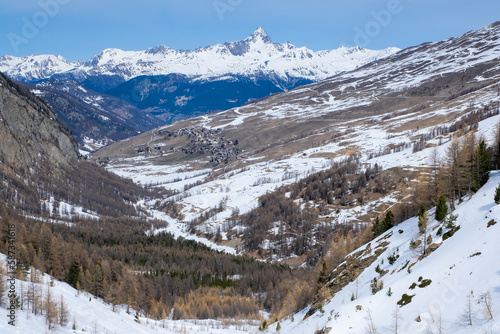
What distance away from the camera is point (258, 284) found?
5153 inches

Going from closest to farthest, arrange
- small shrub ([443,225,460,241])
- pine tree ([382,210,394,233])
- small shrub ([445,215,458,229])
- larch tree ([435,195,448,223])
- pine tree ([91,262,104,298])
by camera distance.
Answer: small shrub ([443,225,460,241]) → small shrub ([445,215,458,229]) → larch tree ([435,195,448,223]) → pine tree ([382,210,394,233]) → pine tree ([91,262,104,298])

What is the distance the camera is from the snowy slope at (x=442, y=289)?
100 ft

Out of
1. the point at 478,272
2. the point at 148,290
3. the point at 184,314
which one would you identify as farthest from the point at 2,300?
the point at 148,290

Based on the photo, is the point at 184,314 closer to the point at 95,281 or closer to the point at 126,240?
the point at 95,281

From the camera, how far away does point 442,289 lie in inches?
1363

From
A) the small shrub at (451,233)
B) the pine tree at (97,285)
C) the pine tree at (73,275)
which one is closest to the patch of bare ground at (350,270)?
the small shrub at (451,233)

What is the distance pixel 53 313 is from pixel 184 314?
61263 mm

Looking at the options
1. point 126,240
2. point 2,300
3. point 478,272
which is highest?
point 478,272

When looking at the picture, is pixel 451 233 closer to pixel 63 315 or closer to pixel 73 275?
pixel 63 315

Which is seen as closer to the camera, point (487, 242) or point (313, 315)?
point (487, 242)

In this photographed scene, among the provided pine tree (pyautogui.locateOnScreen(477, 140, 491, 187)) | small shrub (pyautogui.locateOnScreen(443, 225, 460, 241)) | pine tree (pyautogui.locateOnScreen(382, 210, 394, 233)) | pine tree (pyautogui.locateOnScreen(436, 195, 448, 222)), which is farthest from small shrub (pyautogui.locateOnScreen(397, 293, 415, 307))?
pine tree (pyautogui.locateOnScreen(382, 210, 394, 233))

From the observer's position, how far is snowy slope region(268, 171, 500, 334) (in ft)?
100

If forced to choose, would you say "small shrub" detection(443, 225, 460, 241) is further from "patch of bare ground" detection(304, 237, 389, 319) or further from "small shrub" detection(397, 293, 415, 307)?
"patch of bare ground" detection(304, 237, 389, 319)

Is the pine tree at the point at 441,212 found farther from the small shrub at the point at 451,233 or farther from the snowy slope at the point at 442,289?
the small shrub at the point at 451,233
